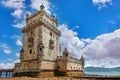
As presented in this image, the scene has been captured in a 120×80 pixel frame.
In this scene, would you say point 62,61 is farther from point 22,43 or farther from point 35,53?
point 22,43

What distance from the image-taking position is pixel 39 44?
64250 millimetres

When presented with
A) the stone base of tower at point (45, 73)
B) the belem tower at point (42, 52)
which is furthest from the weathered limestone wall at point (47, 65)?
the stone base of tower at point (45, 73)

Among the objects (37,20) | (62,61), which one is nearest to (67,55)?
(62,61)

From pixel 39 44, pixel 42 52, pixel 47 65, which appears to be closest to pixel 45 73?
pixel 47 65

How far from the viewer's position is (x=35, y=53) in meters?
65.7

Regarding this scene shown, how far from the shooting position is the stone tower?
63787 millimetres

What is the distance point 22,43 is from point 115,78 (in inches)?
1541

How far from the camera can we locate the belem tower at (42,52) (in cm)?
6366

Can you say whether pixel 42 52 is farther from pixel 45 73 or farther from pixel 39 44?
pixel 45 73

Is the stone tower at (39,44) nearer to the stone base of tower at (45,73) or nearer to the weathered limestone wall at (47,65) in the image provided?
the weathered limestone wall at (47,65)

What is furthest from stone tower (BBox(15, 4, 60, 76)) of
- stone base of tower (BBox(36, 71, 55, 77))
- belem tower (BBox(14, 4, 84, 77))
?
stone base of tower (BBox(36, 71, 55, 77))

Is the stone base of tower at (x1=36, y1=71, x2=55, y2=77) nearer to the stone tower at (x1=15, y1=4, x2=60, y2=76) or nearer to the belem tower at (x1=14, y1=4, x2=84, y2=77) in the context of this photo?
the belem tower at (x1=14, y1=4, x2=84, y2=77)

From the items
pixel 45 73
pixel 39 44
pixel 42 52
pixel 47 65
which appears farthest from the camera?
pixel 47 65

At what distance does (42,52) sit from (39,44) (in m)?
2.84
